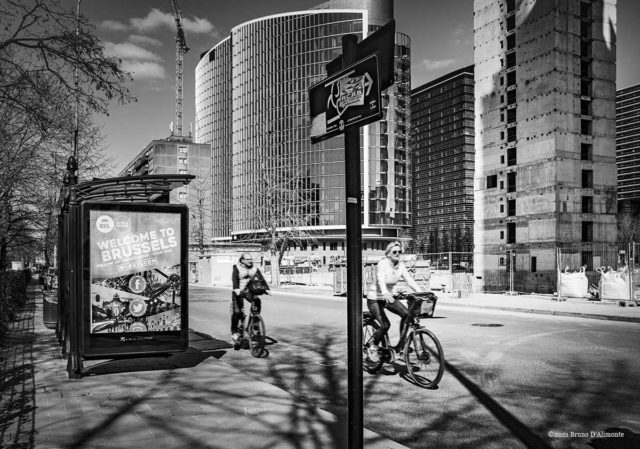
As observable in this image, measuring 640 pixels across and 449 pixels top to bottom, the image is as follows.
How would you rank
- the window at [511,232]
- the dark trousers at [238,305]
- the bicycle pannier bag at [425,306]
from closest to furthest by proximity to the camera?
1. the bicycle pannier bag at [425,306]
2. the dark trousers at [238,305]
3. the window at [511,232]

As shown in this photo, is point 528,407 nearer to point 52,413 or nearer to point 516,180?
point 52,413

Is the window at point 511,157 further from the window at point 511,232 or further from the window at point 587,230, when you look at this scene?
the window at point 587,230

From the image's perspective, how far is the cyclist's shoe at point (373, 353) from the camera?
815 cm

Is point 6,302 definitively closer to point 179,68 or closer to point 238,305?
point 238,305

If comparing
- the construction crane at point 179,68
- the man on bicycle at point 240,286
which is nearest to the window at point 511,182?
the man on bicycle at point 240,286

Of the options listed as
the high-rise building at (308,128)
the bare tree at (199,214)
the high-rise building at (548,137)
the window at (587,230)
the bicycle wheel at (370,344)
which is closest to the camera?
the bicycle wheel at (370,344)

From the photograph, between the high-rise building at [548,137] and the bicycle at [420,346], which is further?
the high-rise building at [548,137]

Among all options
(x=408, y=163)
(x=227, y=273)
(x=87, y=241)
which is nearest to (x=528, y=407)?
(x=87, y=241)

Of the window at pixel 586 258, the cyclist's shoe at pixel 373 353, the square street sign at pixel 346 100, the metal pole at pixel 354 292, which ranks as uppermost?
the square street sign at pixel 346 100

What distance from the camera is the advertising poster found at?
7945mm

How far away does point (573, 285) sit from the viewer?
80.5 ft

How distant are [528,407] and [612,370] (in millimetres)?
2916

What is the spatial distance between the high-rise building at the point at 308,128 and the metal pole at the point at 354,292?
97595 millimetres

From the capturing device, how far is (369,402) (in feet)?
21.9
